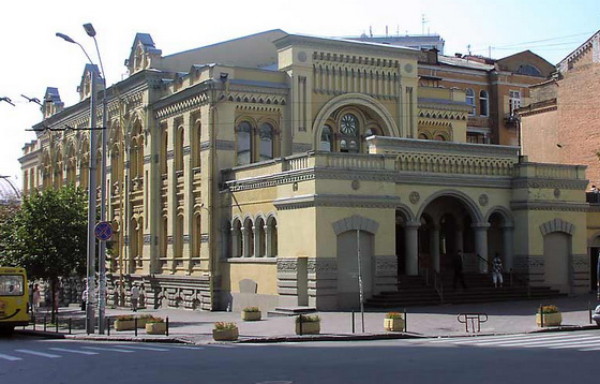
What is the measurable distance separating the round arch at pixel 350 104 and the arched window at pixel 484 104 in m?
20.0

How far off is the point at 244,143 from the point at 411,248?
9750 mm

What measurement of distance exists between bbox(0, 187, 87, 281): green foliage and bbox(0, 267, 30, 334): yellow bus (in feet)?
20.6

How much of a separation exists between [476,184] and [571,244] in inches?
207

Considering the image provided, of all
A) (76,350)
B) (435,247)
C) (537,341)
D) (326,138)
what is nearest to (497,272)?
(435,247)

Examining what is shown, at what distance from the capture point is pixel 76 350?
2470 cm

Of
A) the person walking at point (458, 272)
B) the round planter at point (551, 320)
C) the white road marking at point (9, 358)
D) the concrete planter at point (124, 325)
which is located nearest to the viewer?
the white road marking at point (9, 358)

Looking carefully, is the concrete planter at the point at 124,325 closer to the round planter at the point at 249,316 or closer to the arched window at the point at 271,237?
the round planter at the point at 249,316

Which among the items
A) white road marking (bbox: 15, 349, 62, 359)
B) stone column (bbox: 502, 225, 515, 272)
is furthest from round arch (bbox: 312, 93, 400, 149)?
white road marking (bbox: 15, 349, 62, 359)

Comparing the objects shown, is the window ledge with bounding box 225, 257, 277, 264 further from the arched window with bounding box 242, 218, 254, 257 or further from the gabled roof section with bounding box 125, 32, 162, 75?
the gabled roof section with bounding box 125, 32, 162, 75

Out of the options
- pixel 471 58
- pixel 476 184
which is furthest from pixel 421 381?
pixel 471 58

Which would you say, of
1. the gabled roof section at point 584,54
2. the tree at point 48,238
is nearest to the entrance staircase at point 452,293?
the tree at point 48,238

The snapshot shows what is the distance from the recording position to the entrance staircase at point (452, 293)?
3422 centimetres

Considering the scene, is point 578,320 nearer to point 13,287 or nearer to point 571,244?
point 571,244

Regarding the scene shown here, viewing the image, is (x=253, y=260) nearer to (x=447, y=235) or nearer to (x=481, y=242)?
(x=447, y=235)
